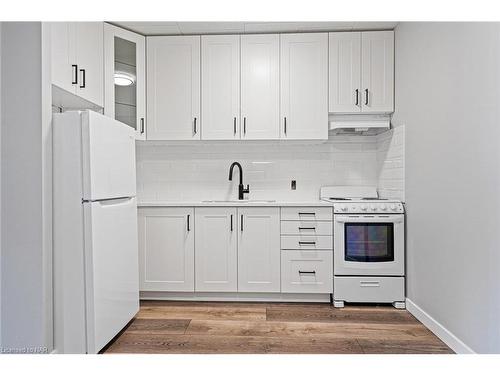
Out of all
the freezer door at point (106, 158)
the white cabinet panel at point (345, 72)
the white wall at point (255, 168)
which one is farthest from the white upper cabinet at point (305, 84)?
the freezer door at point (106, 158)

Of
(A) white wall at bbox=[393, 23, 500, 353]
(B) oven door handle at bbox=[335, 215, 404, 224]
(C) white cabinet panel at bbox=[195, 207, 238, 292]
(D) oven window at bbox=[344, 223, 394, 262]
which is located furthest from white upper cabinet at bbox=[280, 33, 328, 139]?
(C) white cabinet panel at bbox=[195, 207, 238, 292]

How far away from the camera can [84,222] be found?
1.77m

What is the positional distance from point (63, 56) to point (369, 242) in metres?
2.59

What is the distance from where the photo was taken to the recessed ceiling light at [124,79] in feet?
9.21

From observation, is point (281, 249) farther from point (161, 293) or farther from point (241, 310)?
point (161, 293)

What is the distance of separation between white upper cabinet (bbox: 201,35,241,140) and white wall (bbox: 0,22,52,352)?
59.4 inches

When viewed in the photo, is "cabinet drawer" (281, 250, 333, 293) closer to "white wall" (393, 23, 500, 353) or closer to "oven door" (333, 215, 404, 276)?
"oven door" (333, 215, 404, 276)

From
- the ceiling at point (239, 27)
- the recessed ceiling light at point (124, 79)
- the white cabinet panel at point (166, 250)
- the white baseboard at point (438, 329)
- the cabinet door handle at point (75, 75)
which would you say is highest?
the ceiling at point (239, 27)

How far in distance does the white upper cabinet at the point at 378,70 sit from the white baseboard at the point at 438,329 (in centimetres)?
170

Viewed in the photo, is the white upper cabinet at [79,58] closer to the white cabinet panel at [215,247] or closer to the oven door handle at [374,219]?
the white cabinet panel at [215,247]

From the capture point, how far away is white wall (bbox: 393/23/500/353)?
1645 millimetres

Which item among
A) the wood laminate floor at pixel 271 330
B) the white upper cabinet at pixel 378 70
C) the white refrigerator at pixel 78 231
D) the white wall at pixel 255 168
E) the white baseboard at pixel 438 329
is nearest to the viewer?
the white refrigerator at pixel 78 231

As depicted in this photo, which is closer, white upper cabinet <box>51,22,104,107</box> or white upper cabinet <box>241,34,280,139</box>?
white upper cabinet <box>51,22,104,107</box>

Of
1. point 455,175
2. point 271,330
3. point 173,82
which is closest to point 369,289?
point 271,330
